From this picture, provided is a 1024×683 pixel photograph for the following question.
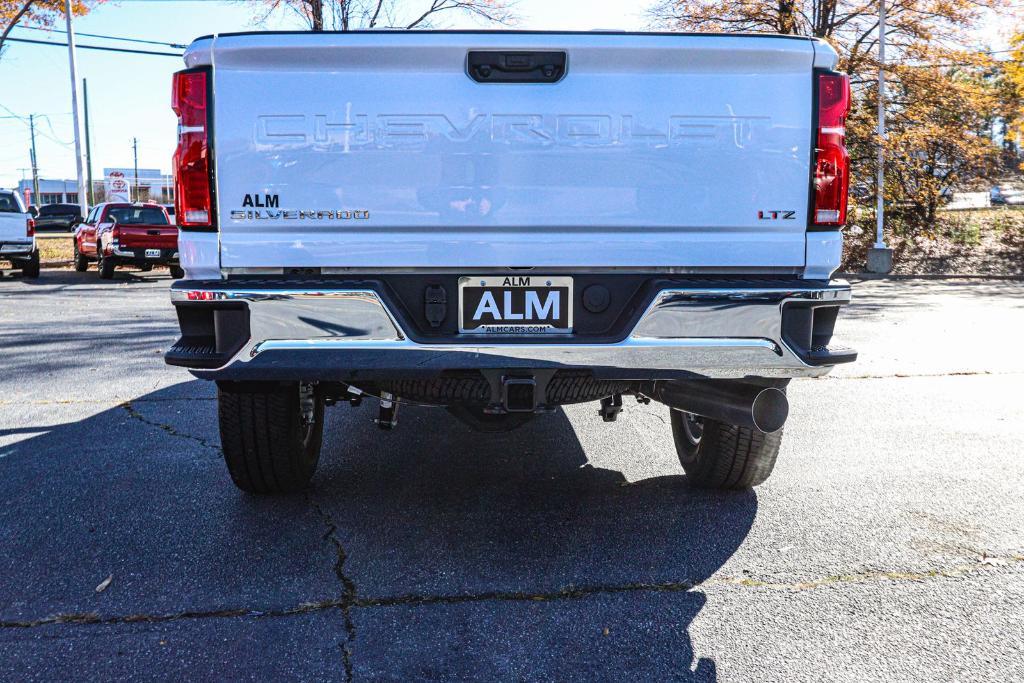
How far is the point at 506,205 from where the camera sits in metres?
3.06

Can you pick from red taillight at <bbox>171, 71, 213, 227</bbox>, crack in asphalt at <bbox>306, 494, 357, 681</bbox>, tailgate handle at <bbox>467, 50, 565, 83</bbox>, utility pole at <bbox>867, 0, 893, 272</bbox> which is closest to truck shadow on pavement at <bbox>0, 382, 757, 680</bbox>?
crack in asphalt at <bbox>306, 494, 357, 681</bbox>

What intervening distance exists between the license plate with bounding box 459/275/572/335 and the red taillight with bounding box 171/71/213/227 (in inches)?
36.5

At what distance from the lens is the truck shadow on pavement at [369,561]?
101 inches

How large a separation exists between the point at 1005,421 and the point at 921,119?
1705 cm

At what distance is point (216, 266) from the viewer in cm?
304

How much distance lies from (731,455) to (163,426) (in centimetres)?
342

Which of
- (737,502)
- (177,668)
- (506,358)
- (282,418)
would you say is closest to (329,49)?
(506,358)

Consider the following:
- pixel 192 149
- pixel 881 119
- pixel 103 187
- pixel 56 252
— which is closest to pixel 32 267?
pixel 56 252

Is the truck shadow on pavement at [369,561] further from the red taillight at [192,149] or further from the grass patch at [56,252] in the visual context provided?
the grass patch at [56,252]

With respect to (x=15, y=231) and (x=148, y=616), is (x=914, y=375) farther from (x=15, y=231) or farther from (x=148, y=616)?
(x=15, y=231)

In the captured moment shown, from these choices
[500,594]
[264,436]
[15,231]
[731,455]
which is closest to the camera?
[500,594]

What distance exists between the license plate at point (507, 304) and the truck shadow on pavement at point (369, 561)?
87 centimetres

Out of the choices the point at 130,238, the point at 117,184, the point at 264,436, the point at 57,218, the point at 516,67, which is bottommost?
the point at 264,436

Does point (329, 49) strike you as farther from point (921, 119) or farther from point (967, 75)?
point (967, 75)
